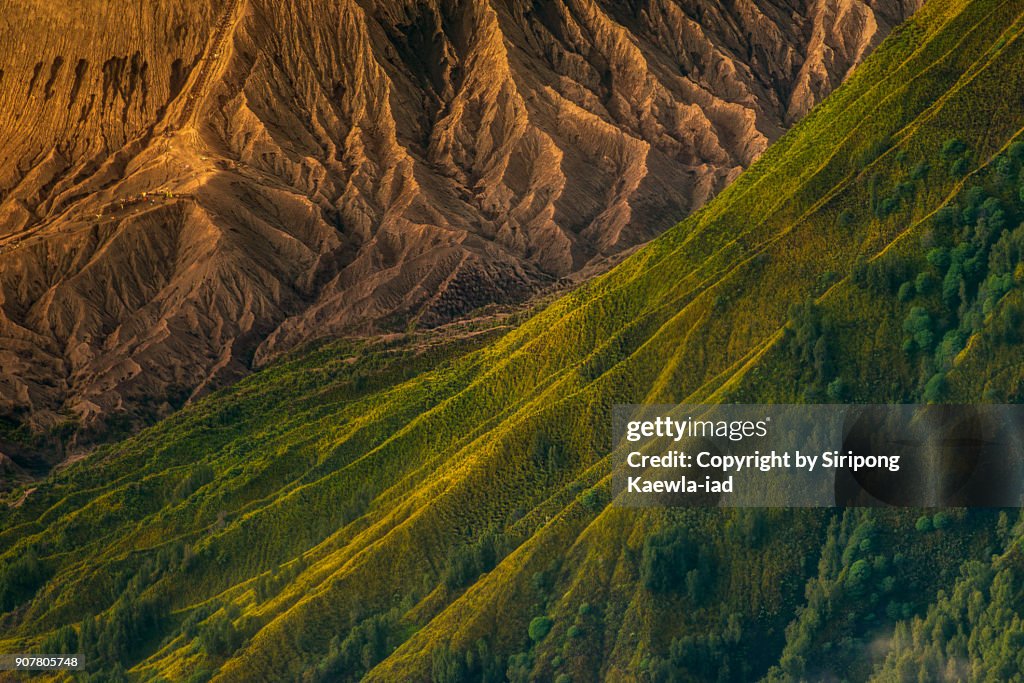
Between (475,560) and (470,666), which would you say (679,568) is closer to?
(470,666)

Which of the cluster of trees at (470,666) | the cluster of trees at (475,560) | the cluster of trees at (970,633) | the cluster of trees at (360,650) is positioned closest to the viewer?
the cluster of trees at (970,633)

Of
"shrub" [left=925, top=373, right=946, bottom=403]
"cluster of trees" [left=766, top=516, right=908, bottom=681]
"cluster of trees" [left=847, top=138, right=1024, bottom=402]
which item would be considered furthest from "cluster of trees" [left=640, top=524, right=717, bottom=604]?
"shrub" [left=925, top=373, right=946, bottom=403]

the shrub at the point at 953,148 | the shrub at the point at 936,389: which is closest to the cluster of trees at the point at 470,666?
the shrub at the point at 936,389

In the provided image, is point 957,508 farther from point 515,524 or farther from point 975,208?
point 515,524

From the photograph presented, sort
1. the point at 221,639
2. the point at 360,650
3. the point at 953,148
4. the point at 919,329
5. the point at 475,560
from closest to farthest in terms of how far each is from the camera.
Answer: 1. the point at 919,329
2. the point at 360,650
3. the point at 475,560
4. the point at 953,148
5. the point at 221,639

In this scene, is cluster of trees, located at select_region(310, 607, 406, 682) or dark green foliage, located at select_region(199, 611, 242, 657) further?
dark green foliage, located at select_region(199, 611, 242, 657)

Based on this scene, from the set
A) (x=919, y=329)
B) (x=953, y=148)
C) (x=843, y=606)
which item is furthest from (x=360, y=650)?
(x=953, y=148)

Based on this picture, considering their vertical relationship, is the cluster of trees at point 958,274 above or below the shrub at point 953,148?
below

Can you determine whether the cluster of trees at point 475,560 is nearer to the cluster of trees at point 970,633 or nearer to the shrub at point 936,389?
the cluster of trees at point 970,633

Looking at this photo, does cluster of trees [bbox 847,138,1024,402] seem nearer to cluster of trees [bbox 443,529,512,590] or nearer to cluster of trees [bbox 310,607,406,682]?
cluster of trees [bbox 443,529,512,590]

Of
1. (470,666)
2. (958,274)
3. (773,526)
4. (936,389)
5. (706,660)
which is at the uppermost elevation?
(958,274)

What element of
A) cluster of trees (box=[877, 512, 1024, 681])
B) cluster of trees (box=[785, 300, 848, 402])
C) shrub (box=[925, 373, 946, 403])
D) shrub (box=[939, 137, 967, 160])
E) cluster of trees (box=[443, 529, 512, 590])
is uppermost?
shrub (box=[939, 137, 967, 160])
